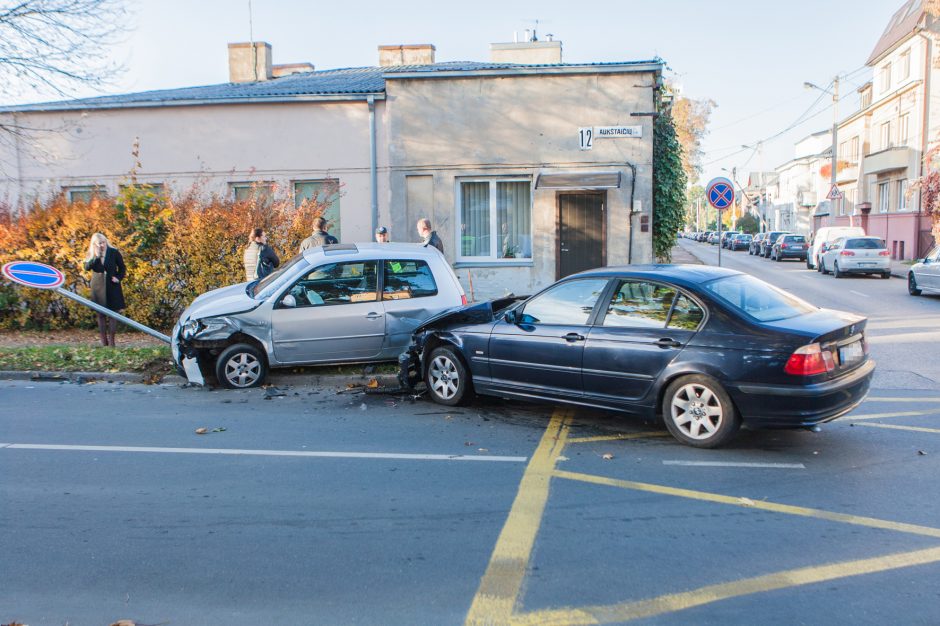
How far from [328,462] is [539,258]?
1109 centimetres

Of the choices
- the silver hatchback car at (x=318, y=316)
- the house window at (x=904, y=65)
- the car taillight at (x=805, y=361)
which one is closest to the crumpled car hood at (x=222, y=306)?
the silver hatchback car at (x=318, y=316)

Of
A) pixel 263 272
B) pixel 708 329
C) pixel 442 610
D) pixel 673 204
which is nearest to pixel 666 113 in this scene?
pixel 673 204

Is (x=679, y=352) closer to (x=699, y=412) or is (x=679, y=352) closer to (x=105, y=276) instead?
(x=699, y=412)

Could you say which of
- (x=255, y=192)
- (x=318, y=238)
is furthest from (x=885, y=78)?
(x=318, y=238)

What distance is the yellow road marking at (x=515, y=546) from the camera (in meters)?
3.69

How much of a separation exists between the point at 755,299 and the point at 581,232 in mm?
10055

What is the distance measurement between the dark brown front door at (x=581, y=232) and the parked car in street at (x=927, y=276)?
28.9 feet

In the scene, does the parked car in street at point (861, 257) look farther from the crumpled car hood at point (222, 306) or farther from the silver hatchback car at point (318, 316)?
the crumpled car hood at point (222, 306)

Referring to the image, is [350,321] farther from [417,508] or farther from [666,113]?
[666,113]

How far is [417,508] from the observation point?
5.04 metres

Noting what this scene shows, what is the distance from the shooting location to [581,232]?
1656 centimetres

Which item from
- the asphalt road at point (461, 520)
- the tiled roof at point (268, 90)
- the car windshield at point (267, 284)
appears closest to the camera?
the asphalt road at point (461, 520)

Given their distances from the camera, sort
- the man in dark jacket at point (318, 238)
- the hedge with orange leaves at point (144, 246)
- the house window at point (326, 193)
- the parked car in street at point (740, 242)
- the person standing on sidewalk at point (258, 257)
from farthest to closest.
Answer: the parked car in street at point (740, 242)
the house window at point (326, 193)
the hedge with orange leaves at point (144, 246)
the man in dark jacket at point (318, 238)
the person standing on sidewalk at point (258, 257)

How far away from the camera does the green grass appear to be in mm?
10117
